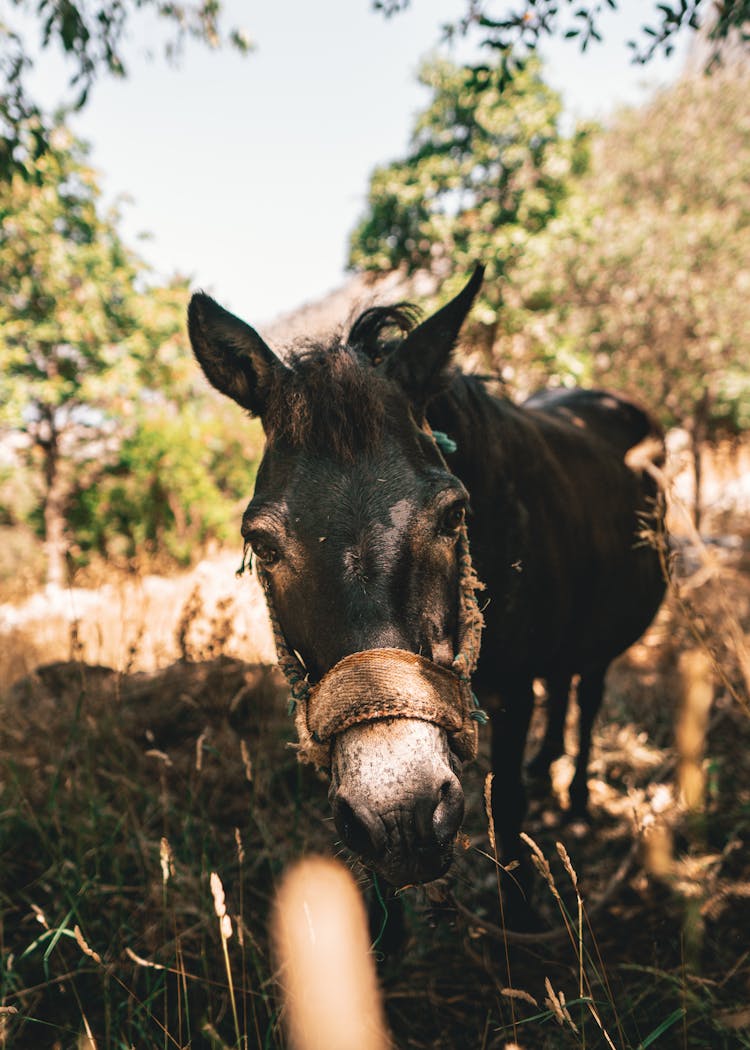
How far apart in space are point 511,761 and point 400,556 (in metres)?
1.53

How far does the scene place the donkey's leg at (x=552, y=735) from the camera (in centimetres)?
372

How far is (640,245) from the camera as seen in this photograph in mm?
12703

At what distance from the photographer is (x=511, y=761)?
2512 mm

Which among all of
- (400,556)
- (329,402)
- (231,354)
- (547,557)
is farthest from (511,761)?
(231,354)

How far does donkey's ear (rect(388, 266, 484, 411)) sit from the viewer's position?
75.1 inches

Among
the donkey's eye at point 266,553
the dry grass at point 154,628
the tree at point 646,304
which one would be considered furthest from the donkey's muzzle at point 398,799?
the tree at point 646,304

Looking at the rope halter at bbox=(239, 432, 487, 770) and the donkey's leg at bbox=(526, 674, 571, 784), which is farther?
the donkey's leg at bbox=(526, 674, 571, 784)

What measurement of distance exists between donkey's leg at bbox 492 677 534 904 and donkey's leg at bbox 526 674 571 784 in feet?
4.07

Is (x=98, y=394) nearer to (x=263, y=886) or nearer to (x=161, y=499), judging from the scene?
(x=161, y=499)

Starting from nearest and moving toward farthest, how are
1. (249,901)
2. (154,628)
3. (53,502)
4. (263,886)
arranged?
(249,901)
(263,886)
(154,628)
(53,502)

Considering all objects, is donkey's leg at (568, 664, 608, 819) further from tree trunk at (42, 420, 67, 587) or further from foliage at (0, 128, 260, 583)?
tree trunk at (42, 420, 67, 587)

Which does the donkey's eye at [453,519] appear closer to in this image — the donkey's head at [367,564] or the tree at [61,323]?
the donkey's head at [367,564]

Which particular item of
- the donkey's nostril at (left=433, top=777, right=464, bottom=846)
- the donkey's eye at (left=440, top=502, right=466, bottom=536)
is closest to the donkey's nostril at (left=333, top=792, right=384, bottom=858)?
the donkey's nostril at (left=433, top=777, right=464, bottom=846)

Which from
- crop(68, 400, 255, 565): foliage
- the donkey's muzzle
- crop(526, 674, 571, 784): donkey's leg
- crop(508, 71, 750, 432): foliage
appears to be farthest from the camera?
crop(68, 400, 255, 565): foliage
